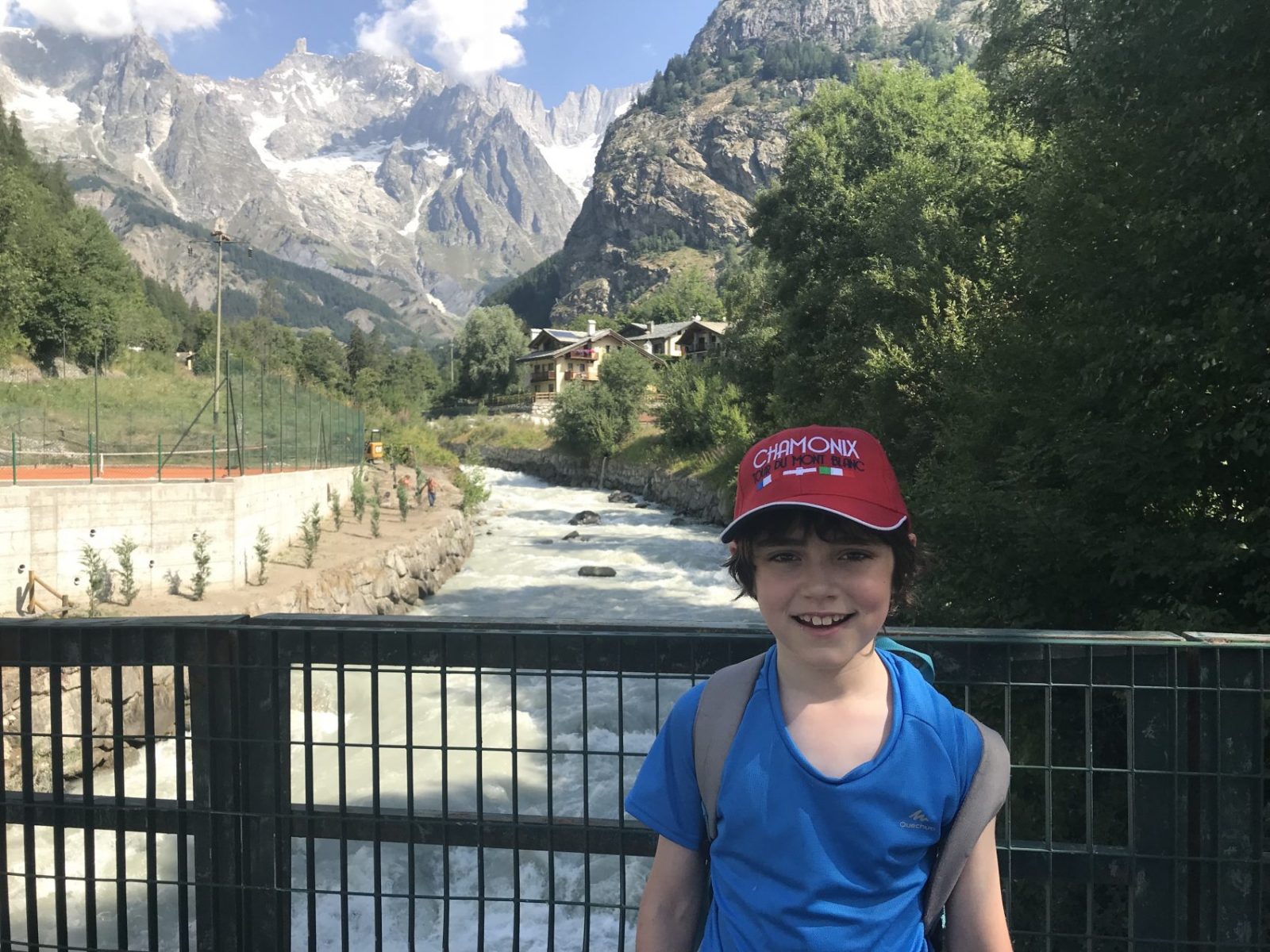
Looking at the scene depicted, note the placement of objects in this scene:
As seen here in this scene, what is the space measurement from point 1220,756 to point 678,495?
125ft

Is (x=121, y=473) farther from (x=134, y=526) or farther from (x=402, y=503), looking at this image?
(x=402, y=503)

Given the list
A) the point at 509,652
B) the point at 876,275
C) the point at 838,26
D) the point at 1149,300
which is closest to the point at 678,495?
the point at 876,275

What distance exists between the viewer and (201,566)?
1536 cm

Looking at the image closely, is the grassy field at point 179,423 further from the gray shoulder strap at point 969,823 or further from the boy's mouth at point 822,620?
the gray shoulder strap at point 969,823

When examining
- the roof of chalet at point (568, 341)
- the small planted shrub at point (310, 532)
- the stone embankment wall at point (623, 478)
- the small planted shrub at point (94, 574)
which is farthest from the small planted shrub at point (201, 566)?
the roof of chalet at point (568, 341)

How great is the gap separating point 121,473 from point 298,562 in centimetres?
580

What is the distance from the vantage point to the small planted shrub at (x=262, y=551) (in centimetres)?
1673

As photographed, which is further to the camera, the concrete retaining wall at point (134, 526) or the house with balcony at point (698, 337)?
the house with balcony at point (698, 337)

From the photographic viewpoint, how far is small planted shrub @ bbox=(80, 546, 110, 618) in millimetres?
13797

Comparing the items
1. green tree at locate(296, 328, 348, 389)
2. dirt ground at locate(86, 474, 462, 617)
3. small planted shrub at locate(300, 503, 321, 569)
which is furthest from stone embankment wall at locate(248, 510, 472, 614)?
green tree at locate(296, 328, 348, 389)

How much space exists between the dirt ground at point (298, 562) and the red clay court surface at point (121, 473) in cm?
198

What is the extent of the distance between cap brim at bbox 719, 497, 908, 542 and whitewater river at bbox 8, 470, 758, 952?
3.06 feet

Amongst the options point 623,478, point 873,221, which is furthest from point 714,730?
point 623,478

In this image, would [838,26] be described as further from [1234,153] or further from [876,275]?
[1234,153]
